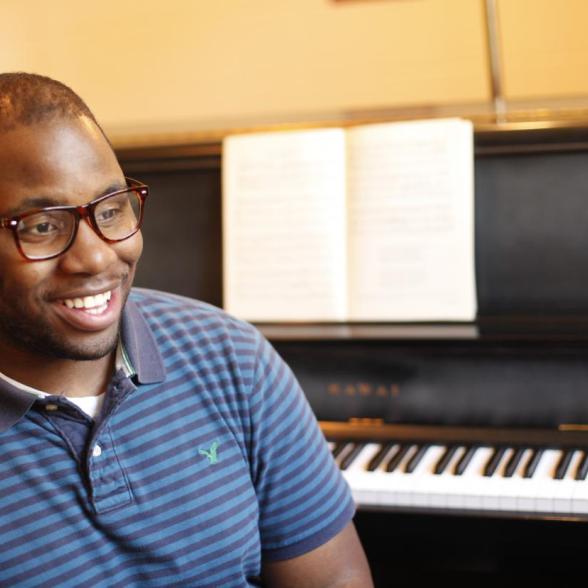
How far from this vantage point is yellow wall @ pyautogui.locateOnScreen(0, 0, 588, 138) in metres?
2.97

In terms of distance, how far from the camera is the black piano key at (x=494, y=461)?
5.72 feet

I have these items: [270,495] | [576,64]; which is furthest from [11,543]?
[576,64]

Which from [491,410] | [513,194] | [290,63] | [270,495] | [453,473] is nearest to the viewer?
[270,495]

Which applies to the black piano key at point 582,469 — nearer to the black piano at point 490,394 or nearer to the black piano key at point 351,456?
the black piano at point 490,394

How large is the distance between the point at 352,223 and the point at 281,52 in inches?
54.7

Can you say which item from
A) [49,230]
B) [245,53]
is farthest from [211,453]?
[245,53]

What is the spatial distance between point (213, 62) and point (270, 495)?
223 centimetres

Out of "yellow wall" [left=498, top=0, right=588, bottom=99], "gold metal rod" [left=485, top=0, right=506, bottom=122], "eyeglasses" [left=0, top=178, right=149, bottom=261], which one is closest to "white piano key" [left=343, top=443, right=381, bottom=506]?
"eyeglasses" [left=0, top=178, right=149, bottom=261]

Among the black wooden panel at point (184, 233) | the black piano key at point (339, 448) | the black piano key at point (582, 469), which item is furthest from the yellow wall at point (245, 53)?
the black piano key at point (582, 469)

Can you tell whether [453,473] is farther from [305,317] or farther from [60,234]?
[60,234]

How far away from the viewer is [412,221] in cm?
200

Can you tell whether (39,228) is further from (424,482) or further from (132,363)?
(424,482)

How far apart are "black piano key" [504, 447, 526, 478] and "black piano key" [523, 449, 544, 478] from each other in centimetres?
2

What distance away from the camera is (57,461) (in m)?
1.20
